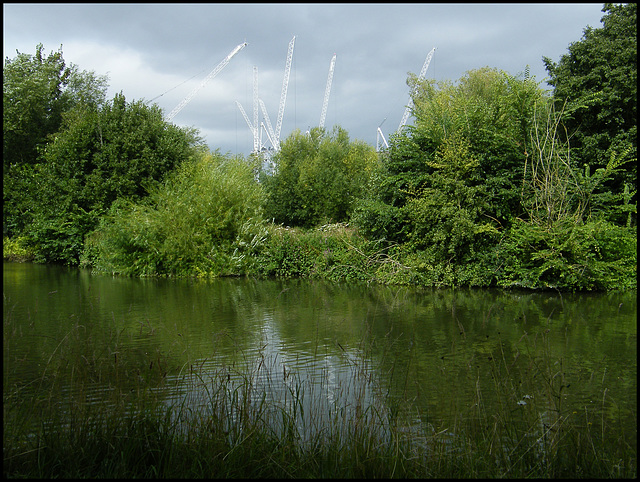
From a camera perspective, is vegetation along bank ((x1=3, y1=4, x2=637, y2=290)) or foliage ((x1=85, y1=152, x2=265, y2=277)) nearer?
vegetation along bank ((x1=3, y1=4, x2=637, y2=290))

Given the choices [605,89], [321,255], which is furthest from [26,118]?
[605,89]

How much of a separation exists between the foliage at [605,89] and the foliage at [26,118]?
94.5 feet

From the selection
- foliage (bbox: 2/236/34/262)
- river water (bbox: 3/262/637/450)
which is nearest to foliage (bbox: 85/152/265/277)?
river water (bbox: 3/262/637/450)

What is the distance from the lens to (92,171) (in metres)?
33.2

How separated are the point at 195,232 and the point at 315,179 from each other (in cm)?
1566

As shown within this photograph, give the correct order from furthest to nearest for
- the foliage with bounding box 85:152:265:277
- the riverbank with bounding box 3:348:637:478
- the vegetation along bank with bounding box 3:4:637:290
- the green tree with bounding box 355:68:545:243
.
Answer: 1. the foliage with bounding box 85:152:265:277
2. the green tree with bounding box 355:68:545:243
3. the vegetation along bank with bounding box 3:4:637:290
4. the riverbank with bounding box 3:348:637:478

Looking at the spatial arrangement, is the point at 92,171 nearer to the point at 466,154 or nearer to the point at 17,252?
the point at 17,252

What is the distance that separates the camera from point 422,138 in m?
21.7

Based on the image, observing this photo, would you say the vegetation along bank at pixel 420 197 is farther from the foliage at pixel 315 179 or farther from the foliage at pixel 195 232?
the foliage at pixel 315 179

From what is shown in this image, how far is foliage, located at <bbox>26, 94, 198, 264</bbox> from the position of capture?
3272 centimetres

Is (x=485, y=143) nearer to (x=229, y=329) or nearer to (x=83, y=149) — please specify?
(x=229, y=329)

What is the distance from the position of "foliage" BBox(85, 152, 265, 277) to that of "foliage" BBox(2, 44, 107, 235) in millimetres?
9711

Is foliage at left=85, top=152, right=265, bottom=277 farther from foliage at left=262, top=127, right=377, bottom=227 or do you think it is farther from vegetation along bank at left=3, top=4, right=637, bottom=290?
foliage at left=262, top=127, right=377, bottom=227

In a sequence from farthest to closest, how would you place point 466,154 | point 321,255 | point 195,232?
point 195,232 → point 321,255 → point 466,154
